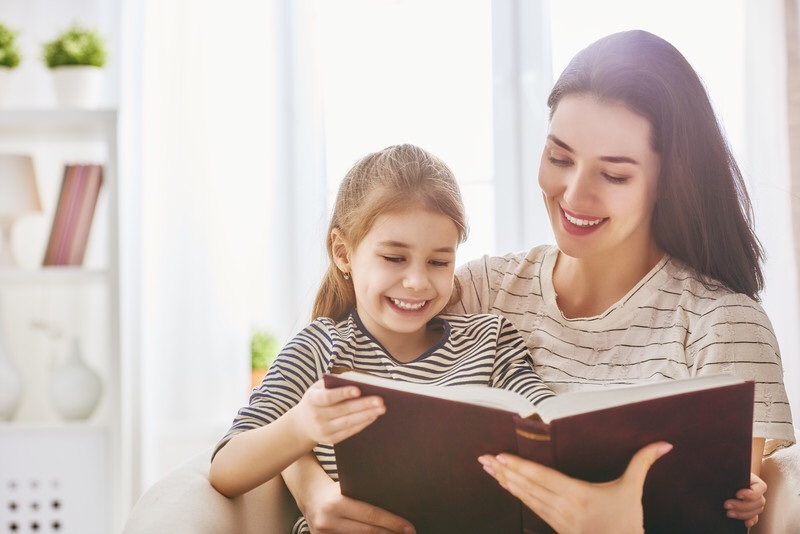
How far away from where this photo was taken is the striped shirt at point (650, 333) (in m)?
1.40

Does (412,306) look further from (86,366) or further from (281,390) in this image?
(86,366)

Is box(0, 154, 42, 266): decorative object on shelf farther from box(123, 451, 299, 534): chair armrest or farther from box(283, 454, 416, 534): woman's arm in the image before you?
box(283, 454, 416, 534): woman's arm

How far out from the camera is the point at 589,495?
1.08 m

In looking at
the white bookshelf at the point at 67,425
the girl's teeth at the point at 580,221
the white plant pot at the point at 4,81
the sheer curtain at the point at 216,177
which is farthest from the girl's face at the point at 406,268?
the white plant pot at the point at 4,81

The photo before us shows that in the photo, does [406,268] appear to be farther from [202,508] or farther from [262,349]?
[262,349]

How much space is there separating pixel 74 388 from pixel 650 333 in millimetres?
1909

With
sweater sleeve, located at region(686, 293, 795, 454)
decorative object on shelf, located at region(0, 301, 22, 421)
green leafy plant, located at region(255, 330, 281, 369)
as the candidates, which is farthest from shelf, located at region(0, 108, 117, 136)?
sweater sleeve, located at region(686, 293, 795, 454)

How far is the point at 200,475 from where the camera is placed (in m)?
1.44

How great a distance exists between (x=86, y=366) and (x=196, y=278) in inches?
20.4

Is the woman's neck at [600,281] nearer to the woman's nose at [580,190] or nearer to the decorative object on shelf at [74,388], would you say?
the woman's nose at [580,190]

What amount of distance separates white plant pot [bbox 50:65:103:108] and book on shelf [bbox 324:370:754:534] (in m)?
2.00

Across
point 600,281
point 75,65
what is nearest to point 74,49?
point 75,65

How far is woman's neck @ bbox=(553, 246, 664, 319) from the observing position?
1.65 metres

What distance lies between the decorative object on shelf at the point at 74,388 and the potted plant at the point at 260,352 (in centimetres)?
58
